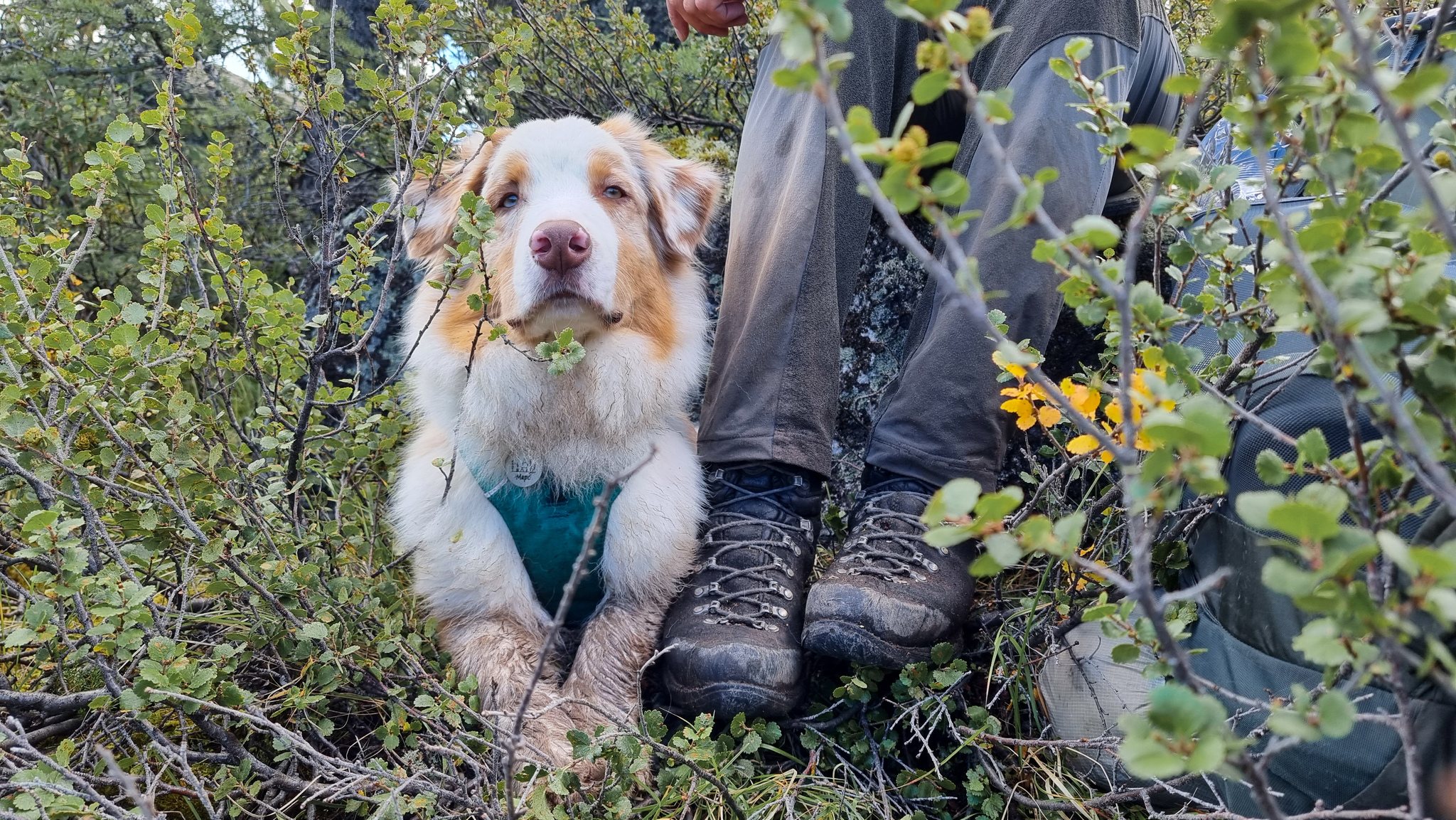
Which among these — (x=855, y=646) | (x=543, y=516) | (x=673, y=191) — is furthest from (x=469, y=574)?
(x=673, y=191)

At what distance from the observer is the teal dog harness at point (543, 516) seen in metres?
2.06

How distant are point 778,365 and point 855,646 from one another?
2.28ft

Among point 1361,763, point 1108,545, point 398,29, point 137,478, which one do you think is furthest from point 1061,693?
point 137,478

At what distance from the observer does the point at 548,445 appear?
208 centimetres

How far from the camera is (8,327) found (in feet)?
5.08

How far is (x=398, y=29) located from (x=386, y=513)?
1.26m

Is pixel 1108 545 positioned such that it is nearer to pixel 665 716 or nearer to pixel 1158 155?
pixel 665 716

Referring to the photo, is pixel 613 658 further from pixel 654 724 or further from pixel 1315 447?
pixel 1315 447

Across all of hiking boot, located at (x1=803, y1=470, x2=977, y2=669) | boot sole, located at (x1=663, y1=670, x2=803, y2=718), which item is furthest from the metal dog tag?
hiking boot, located at (x1=803, y1=470, x2=977, y2=669)

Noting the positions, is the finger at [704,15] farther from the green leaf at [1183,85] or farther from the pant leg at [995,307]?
the green leaf at [1183,85]

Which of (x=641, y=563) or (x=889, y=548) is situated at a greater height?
(x=889, y=548)

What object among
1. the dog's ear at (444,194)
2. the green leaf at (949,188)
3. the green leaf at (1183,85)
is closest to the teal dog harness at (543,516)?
the dog's ear at (444,194)

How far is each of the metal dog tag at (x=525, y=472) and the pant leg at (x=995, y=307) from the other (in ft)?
2.69

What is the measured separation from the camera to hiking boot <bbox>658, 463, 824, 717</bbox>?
69.9 inches
